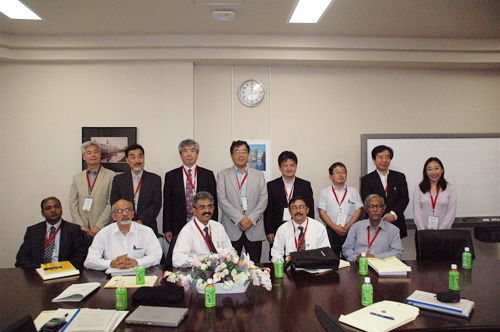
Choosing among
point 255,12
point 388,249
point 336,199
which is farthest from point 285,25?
point 388,249

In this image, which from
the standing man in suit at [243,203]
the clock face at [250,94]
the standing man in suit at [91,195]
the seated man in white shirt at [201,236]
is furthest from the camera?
the clock face at [250,94]

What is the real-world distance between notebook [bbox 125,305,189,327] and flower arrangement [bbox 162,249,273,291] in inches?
8.1

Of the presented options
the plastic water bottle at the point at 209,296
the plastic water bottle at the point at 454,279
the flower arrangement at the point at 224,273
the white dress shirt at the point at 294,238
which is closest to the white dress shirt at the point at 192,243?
the white dress shirt at the point at 294,238

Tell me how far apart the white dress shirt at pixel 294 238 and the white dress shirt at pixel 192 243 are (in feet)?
1.57

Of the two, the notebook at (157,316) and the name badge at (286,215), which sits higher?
the name badge at (286,215)

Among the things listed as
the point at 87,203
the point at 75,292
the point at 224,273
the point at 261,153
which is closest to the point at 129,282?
the point at 75,292

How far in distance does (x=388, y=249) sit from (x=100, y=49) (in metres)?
4.60

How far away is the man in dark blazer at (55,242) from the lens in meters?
3.40

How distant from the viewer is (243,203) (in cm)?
416

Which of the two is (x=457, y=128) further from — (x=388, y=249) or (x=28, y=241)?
(x=28, y=241)

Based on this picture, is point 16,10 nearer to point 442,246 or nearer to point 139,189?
point 139,189

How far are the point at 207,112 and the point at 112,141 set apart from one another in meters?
1.46

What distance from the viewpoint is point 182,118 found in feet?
16.7

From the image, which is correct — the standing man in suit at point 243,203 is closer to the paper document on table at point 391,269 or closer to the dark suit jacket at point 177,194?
the dark suit jacket at point 177,194
